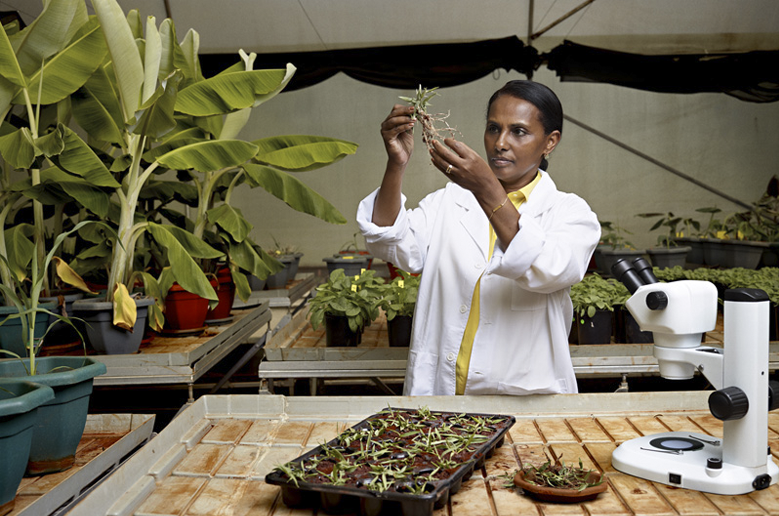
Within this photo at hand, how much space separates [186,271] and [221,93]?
2.39 feet

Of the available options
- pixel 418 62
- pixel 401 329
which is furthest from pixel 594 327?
pixel 418 62

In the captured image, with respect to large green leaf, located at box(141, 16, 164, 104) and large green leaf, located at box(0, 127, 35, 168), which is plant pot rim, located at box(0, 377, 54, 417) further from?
large green leaf, located at box(141, 16, 164, 104)

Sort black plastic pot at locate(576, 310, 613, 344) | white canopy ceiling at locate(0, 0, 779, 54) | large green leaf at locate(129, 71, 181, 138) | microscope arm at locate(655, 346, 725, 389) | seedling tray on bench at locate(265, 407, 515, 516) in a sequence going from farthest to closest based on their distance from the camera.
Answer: white canopy ceiling at locate(0, 0, 779, 54) < black plastic pot at locate(576, 310, 613, 344) < large green leaf at locate(129, 71, 181, 138) < microscope arm at locate(655, 346, 725, 389) < seedling tray on bench at locate(265, 407, 515, 516)

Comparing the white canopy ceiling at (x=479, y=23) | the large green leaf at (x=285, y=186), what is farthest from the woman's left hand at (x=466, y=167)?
the white canopy ceiling at (x=479, y=23)

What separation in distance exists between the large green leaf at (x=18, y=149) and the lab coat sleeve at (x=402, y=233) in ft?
4.16

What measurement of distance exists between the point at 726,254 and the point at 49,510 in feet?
15.8

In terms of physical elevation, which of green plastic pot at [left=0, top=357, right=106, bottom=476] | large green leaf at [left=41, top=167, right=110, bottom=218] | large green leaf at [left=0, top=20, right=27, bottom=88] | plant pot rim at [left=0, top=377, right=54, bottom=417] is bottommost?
green plastic pot at [left=0, top=357, right=106, bottom=476]

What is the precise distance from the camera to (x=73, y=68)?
2453mm

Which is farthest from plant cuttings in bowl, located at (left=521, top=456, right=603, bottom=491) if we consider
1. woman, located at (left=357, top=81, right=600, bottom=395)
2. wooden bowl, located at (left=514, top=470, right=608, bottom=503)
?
woman, located at (left=357, top=81, right=600, bottom=395)

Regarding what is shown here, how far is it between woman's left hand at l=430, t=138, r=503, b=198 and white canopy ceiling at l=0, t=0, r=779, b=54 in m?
4.51

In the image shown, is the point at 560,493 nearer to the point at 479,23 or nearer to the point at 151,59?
the point at 151,59

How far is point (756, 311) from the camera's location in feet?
3.49

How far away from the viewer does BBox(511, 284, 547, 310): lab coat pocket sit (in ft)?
5.82

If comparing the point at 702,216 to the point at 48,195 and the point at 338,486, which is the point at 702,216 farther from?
the point at 338,486
